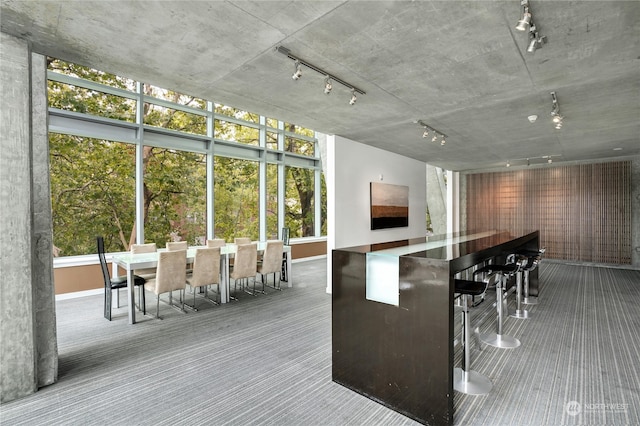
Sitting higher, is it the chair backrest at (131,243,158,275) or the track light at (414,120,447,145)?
the track light at (414,120,447,145)

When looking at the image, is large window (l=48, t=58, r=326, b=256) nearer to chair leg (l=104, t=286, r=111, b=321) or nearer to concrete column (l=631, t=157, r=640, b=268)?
chair leg (l=104, t=286, r=111, b=321)

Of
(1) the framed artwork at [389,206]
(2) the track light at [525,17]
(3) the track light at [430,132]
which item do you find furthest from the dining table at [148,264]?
(2) the track light at [525,17]

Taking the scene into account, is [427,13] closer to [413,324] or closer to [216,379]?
[413,324]

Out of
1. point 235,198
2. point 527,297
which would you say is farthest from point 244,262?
point 527,297

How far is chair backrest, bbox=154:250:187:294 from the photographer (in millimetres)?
4156

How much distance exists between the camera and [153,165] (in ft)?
21.3

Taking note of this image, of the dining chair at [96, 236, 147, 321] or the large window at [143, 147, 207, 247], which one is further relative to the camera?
the large window at [143, 147, 207, 247]

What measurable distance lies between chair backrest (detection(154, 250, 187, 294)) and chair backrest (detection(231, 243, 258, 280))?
0.90 meters

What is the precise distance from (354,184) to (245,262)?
2.58m

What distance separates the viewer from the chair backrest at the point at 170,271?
4.16 m

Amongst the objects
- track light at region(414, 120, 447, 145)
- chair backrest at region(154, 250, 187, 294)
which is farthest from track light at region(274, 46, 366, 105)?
chair backrest at region(154, 250, 187, 294)

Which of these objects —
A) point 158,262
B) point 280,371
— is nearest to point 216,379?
point 280,371

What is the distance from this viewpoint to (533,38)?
2.29 m

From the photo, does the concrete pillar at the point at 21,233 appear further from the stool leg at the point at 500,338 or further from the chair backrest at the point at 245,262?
the stool leg at the point at 500,338
